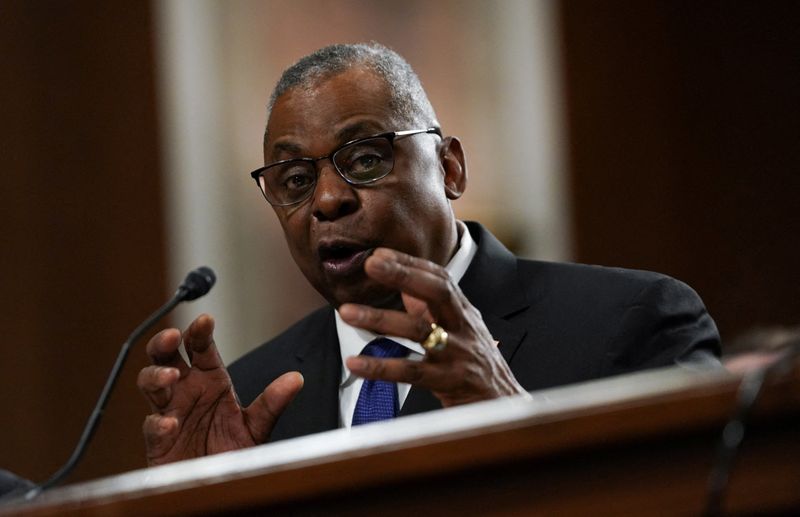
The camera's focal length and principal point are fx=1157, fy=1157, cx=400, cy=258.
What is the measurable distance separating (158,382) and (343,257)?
0.50 metres

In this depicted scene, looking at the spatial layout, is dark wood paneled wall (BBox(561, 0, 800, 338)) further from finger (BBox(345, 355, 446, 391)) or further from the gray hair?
finger (BBox(345, 355, 446, 391))

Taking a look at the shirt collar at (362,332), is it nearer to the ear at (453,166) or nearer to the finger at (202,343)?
the ear at (453,166)

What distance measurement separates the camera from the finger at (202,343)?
189 cm

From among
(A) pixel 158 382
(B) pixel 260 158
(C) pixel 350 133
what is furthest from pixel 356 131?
(B) pixel 260 158

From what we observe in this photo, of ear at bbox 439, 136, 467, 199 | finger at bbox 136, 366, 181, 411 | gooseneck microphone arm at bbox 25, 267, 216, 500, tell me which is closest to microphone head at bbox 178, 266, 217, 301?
gooseneck microphone arm at bbox 25, 267, 216, 500

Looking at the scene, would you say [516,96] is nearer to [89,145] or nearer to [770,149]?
[770,149]

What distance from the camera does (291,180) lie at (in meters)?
2.27

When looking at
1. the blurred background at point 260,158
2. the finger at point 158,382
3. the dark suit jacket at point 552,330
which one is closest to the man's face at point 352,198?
the dark suit jacket at point 552,330

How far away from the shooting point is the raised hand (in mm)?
1440

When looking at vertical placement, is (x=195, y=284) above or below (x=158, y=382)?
above

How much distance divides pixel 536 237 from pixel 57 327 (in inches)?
72.7

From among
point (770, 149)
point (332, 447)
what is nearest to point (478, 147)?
point (770, 149)

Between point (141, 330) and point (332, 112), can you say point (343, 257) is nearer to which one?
point (332, 112)

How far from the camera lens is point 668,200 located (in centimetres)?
462
